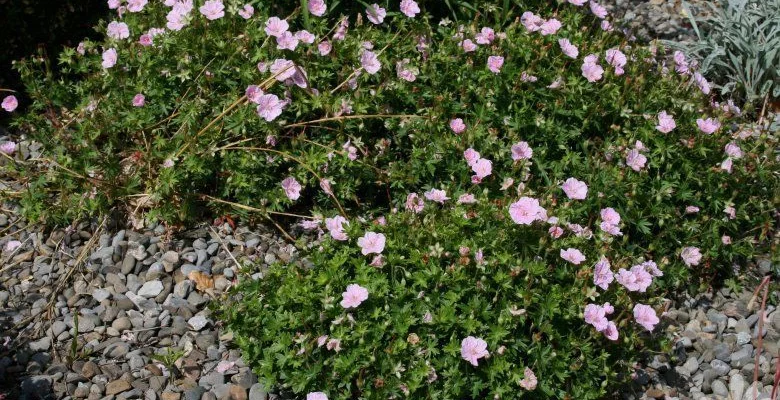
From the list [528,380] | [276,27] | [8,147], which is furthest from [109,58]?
[528,380]

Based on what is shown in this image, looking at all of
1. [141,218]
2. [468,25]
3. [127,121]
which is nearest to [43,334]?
[141,218]

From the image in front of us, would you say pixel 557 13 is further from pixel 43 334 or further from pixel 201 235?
pixel 43 334

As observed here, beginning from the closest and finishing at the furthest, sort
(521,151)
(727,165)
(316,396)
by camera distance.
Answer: (316,396), (521,151), (727,165)

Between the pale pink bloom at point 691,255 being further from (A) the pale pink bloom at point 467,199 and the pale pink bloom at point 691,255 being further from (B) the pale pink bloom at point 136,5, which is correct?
(B) the pale pink bloom at point 136,5

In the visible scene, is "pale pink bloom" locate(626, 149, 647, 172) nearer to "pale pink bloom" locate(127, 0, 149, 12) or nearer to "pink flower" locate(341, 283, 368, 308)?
"pink flower" locate(341, 283, 368, 308)

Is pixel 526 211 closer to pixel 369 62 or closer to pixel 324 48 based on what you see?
pixel 369 62
